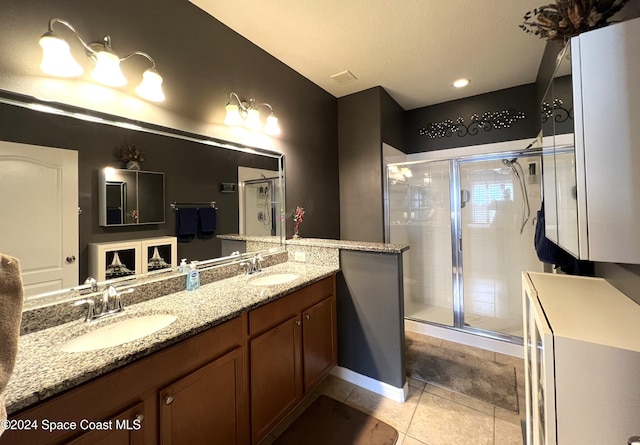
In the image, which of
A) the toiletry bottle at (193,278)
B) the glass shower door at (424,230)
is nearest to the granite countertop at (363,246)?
the toiletry bottle at (193,278)

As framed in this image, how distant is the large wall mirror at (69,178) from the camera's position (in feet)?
3.47

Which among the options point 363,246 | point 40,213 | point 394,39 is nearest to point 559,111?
point 363,246

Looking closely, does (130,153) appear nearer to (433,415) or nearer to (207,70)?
(207,70)

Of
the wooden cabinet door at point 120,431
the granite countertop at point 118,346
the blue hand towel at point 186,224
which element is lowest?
the wooden cabinet door at point 120,431

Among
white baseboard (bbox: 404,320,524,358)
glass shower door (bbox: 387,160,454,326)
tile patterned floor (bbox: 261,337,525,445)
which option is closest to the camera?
tile patterned floor (bbox: 261,337,525,445)

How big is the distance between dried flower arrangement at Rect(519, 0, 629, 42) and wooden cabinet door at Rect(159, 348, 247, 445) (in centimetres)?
187

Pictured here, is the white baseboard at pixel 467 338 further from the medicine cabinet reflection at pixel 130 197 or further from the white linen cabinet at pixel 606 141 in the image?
the medicine cabinet reflection at pixel 130 197

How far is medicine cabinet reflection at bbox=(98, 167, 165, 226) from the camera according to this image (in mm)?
1309

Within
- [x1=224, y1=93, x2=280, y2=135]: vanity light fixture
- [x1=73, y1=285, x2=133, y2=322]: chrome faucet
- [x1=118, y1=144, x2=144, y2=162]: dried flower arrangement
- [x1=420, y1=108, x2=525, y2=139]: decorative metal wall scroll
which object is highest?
[x1=420, y1=108, x2=525, y2=139]: decorative metal wall scroll

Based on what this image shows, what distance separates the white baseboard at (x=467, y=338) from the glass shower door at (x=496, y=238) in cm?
16

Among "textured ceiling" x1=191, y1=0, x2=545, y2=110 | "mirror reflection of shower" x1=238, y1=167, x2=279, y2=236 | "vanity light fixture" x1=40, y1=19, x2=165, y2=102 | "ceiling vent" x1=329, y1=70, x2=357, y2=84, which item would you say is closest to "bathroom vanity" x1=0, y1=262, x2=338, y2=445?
"mirror reflection of shower" x1=238, y1=167, x2=279, y2=236

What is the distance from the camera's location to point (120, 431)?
2.75ft

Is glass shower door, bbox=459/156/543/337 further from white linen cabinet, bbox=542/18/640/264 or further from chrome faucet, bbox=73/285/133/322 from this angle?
chrome faucet, bbox=73/285/133/322

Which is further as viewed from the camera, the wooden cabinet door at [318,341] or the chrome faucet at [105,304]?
the wooden cabinet door at [318,341]
